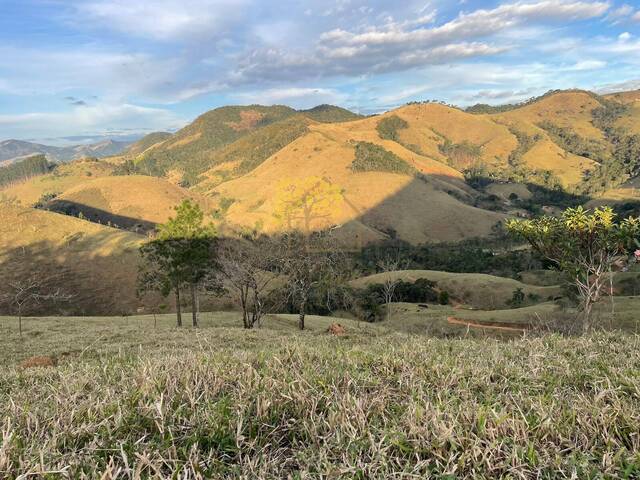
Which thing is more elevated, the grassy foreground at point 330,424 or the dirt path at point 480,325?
the grassy foreground at point 330,424

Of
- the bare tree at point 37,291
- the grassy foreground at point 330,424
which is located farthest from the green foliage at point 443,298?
the grassy foreground at point 330,424

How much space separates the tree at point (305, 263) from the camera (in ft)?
119

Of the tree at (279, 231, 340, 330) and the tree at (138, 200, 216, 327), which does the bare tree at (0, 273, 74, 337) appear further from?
the tree at (279, 231, 340, 330)

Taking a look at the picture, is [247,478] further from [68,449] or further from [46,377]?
[46,377]

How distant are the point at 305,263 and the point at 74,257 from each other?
70408mm

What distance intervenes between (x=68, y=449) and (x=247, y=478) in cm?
126

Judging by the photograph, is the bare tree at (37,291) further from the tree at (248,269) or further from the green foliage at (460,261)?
the green foliage at (460,261)

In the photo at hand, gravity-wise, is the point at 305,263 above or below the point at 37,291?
above

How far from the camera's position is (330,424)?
2955mm

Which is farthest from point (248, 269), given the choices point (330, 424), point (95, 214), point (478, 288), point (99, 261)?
point (95, 214)

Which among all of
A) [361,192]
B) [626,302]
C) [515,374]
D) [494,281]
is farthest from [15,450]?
[361,192]

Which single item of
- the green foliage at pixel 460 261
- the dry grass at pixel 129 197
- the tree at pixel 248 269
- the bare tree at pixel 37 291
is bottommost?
the green foliage at pixel 460 261

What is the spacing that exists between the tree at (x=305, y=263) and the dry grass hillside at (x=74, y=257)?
4432cm

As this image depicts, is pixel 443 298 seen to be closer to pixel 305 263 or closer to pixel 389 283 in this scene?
pixel 389 283
